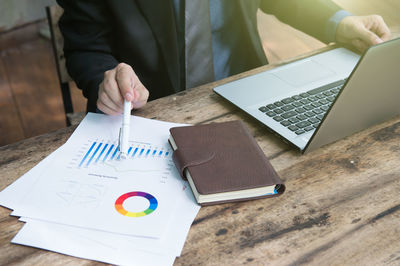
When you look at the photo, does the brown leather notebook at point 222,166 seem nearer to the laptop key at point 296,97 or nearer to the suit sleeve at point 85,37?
the laptop key at point 296,97

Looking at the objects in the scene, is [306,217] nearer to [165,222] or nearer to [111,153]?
[165,222]

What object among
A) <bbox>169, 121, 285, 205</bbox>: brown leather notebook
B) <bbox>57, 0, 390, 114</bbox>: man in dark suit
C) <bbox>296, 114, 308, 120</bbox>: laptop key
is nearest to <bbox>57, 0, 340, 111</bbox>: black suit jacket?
<bbox>57, 0, 390, 114</bbox>: man in dark suit

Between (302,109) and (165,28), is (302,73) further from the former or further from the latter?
(165,28)

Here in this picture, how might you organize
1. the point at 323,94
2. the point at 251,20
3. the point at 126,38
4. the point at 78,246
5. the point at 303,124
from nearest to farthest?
the point at 78,246, the point at 303,124, the point at 323,94, the point at 126,38, the point at 251,20

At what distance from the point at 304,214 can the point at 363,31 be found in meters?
0.69

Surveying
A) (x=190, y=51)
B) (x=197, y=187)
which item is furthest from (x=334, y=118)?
(x=190, y=51)

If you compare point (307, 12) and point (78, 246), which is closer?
point (78, 246)

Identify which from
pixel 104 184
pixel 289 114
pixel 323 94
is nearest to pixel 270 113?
pixel 289 114

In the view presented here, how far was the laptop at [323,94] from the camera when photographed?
725mm

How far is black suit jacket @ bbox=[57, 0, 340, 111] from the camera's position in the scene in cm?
112

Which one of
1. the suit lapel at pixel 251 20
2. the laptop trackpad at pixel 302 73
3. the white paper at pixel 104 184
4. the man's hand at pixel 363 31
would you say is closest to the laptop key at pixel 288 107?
the laptop trackpad at pixel 302 73

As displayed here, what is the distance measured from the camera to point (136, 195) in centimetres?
72

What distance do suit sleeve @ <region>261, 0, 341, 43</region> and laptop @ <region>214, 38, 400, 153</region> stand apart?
19 centimetres

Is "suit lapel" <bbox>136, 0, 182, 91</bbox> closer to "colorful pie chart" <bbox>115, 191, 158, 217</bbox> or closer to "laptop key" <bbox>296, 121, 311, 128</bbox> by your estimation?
"laptop key" <bbox>296, 121, 311, 128</bbox>
